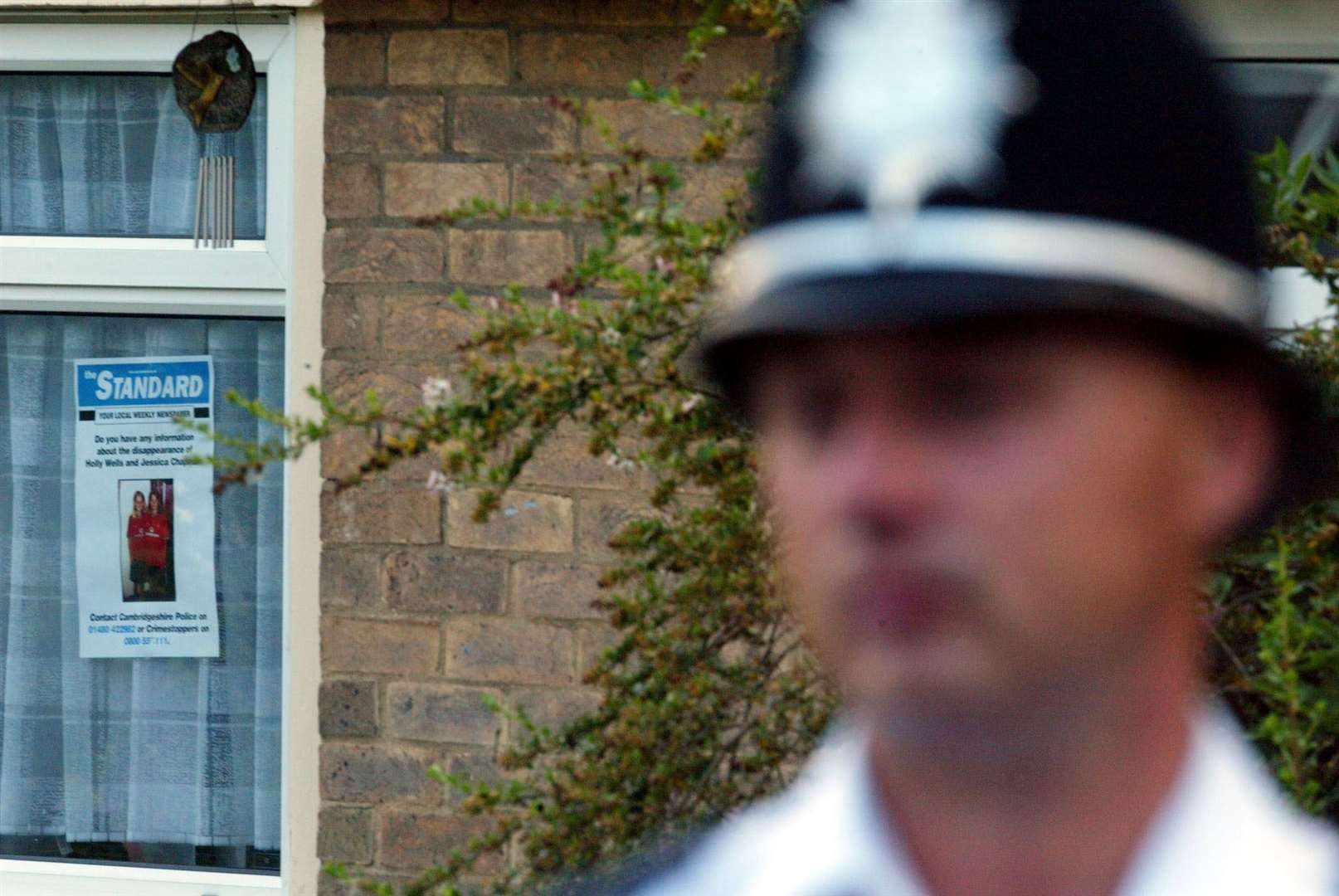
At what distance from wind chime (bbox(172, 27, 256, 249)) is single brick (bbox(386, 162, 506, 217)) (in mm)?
442

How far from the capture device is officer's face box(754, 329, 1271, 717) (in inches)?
28.9

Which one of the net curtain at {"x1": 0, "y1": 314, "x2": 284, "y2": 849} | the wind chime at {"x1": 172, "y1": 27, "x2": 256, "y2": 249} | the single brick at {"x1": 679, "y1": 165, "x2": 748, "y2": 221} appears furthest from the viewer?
the net curtain at {"x1": 0, "y1": 314, "x2": 284, "y2": 849}

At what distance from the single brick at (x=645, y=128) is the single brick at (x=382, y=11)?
0.41m

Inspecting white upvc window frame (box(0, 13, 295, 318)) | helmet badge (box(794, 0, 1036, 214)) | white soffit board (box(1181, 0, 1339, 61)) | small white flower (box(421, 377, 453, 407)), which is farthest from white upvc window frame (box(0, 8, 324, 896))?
helmet badge (box(794, 0, 1036, 214))

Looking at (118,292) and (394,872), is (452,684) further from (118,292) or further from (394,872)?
(118,292)

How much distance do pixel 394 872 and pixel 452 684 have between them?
449 millimetres

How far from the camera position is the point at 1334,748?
1958mm

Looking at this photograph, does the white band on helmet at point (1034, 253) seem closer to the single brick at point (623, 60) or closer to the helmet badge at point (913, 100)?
the helmet badge at point (913, 100)

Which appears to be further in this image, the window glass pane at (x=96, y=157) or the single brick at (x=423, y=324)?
the window glass pane at (x=96, y=157)

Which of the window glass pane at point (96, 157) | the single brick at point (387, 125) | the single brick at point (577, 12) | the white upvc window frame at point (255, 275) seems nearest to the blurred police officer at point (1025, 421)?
the single brick at point (577, 12)

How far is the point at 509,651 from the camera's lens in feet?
11.7

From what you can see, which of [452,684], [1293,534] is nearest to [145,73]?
[452,684]

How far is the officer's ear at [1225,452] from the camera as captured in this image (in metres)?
0.78

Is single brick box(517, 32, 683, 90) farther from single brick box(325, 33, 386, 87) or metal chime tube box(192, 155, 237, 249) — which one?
metal chime tube box(192, 155, 237, 249)
